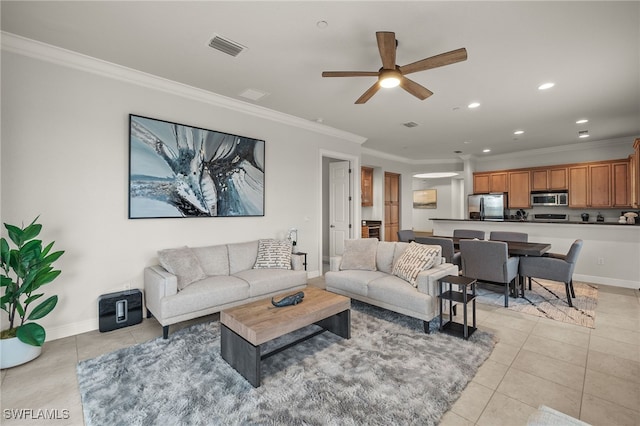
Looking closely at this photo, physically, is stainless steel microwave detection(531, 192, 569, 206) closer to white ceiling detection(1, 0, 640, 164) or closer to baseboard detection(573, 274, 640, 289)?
baseboard detection(573, 274, 640, 289)

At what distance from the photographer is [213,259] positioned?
374 centimetres

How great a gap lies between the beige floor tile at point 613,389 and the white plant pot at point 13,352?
176 inches

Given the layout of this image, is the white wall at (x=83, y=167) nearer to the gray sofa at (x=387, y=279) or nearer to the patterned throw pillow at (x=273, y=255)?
the patterned throw pillow at (x=273, y=255)

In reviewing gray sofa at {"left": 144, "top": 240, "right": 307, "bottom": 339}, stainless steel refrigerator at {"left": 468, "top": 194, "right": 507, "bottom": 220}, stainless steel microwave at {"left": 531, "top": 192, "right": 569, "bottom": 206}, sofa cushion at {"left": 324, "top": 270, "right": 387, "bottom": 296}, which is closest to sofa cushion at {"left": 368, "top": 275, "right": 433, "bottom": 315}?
sofa cushion at {"left": 324, "top": 270, "right": 387, "bottom": 296}

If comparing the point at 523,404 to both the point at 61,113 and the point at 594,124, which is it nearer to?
the point at 61,113

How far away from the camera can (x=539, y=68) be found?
3131 mm

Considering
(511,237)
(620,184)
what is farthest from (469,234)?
(620,184)

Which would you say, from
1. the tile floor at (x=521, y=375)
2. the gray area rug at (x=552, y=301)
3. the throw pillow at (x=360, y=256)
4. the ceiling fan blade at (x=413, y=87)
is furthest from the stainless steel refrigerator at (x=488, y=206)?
the ceiling fan blade at (x=413, y=87)

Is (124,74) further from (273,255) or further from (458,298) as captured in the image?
(458,298)

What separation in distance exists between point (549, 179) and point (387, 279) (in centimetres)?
605

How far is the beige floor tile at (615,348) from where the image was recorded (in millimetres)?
2608

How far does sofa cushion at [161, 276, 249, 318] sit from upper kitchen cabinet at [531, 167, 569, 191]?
742 cm

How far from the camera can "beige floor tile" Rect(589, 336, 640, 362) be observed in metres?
2.61

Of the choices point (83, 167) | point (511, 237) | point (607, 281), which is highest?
point (83, 167)
